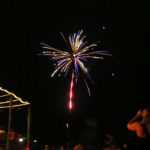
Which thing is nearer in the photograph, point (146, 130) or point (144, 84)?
point (146, 130)

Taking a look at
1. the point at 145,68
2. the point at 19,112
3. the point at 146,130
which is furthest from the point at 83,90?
the point at 146,130

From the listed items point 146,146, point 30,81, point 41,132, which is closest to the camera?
point 146,146

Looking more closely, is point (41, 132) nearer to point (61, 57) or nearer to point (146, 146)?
point (61, 57)

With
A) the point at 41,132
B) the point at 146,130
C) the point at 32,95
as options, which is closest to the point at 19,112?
the point at 32,95

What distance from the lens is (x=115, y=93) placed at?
4550 cm

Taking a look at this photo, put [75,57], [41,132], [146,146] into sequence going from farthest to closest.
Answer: [41,132]
[75,57]
[146,146]

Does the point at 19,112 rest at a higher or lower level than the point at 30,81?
lower

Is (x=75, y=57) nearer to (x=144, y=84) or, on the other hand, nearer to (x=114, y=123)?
(x=144, y=84)

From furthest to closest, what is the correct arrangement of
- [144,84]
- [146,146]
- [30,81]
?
[30,81], [144,84], [146,146]

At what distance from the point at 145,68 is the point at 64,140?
17808mm

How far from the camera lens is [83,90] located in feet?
172

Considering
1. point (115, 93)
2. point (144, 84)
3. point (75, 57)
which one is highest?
point (115, 93)

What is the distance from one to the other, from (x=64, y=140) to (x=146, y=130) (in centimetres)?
4289

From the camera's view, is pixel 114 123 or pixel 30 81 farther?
pixel 30 81
